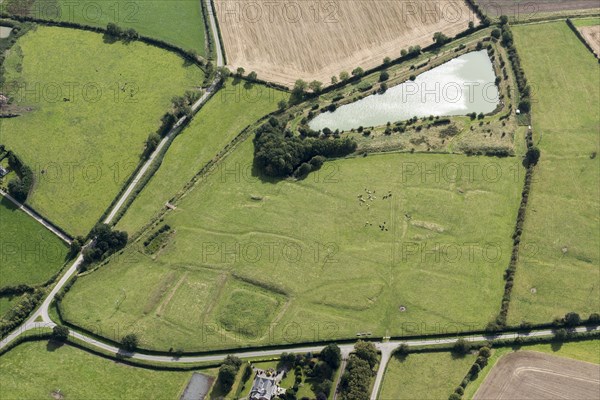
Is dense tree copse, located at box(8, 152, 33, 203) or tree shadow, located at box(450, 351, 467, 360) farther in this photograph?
dense tree copse, located at box(8, 152, 33, 203)

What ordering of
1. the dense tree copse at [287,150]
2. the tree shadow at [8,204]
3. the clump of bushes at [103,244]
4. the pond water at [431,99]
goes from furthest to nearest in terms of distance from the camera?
the pond water at [431,99], the dense tree copse at [287,150], the tree shadow at [8,204], the clump of bushes at [103,244]

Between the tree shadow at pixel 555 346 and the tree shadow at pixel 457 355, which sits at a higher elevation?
the tree shadow at pixel 555 346

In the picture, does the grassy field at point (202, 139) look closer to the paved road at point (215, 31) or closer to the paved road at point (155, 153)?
the paved road at point (155, 153)

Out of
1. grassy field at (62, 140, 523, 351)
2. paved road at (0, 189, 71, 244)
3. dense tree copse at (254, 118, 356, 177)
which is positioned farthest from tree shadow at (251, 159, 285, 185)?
paved road at (0, 189, 71, 244)

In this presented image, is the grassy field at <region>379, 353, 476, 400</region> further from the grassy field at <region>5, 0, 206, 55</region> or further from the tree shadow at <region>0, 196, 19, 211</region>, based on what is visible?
the grassy field at <region>5, 0, 206, 55</region>

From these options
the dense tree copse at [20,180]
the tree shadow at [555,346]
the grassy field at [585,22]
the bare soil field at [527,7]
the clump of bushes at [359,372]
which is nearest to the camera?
the clump of bushes at [359,372]

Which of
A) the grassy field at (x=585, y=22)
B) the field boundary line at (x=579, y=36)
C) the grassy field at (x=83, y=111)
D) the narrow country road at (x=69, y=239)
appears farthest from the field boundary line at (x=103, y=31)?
the grassy field at (x=585, y=22)

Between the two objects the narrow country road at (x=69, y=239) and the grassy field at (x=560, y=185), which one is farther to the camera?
the grassy field at (x=560, y=185)

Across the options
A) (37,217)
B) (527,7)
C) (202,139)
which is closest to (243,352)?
(202,139)
